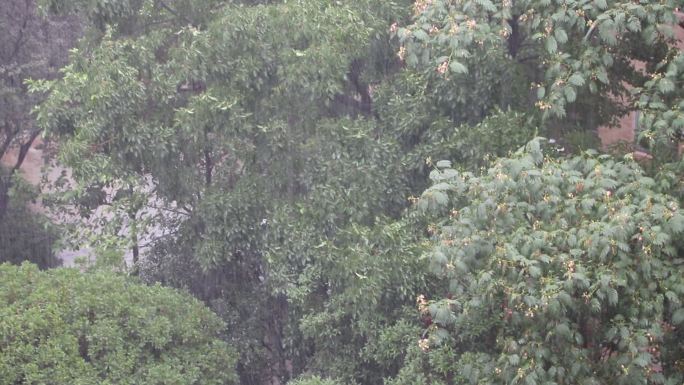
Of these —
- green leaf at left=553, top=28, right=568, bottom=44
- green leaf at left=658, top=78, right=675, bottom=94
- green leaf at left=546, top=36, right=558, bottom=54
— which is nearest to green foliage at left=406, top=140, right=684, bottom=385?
green leaf at left=658, top=78, right=675, bottom=94

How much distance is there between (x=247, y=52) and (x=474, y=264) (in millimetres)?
3372

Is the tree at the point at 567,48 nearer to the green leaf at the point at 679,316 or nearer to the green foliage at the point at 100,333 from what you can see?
the green leaf at the point at 679,316

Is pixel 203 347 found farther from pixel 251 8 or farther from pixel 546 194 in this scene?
pixel 546 194

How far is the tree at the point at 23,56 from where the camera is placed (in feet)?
42.9

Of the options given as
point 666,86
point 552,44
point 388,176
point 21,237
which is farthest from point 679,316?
point 21,237

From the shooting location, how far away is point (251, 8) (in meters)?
8.42

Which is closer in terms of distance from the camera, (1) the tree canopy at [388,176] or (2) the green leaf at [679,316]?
(2) the green leaf at [679,316]

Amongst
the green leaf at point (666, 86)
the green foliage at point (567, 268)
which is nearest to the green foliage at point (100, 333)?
the green foliage at point (567, 268)

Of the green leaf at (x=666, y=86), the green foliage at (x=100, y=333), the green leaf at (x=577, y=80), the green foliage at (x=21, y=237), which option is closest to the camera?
the green leaf at (x=666, y=86)

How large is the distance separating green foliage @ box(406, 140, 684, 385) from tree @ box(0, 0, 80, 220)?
8577 mm

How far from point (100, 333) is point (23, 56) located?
7.34m

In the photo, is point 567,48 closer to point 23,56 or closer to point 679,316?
point 679,316

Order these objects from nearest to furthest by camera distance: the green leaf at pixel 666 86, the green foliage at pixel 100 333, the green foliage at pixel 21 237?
the green leaf at pixel 666 86 → the green foliage at pixel 100 333 → the green foliage at pixel 21 237

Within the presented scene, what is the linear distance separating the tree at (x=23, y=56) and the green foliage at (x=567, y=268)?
858 centimetres
